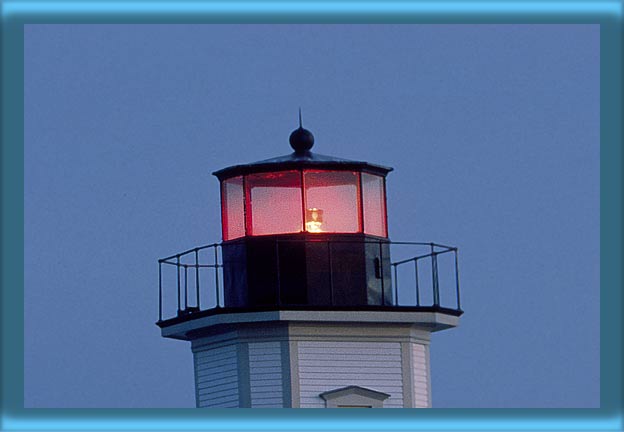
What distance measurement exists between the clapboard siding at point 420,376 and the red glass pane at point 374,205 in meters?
1.02

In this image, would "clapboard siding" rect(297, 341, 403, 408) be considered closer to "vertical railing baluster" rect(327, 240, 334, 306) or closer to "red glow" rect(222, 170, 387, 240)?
"vertical railing baluster" rect(327, 240, 334, 306)

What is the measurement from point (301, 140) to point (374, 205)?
794 millimetres

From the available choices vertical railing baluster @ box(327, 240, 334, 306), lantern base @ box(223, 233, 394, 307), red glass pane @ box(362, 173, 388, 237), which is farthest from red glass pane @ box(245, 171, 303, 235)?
red glass pane @ box(362, 173, 388, 237)

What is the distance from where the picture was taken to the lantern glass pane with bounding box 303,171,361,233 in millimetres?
22766

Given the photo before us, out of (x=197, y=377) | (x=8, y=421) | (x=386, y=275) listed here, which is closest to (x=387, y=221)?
(x=386, y=275)

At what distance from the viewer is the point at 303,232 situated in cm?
2266

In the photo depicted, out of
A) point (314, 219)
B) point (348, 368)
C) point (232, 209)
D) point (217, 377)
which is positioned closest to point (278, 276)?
point (314, 219)

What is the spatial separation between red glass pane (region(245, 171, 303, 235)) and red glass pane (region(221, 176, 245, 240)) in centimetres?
8

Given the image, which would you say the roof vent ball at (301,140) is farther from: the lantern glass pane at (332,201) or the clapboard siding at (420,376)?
the clapboard siding at (420,376)

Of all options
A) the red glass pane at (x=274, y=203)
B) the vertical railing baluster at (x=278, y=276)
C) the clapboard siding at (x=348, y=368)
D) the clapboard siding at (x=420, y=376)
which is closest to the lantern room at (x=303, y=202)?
the red glass pane at (x=274, y=203)

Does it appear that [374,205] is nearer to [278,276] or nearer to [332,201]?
[332,201]

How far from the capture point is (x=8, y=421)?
18203 mm

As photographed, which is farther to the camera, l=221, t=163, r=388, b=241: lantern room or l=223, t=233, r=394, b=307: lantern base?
l=221, t=163, r=388, b=241: lantern room

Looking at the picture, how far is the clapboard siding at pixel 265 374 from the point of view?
2278 centimetres
